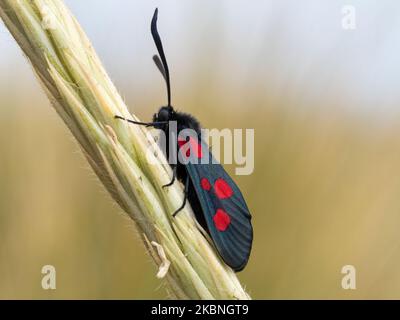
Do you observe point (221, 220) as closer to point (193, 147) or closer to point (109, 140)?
point (193, 147)

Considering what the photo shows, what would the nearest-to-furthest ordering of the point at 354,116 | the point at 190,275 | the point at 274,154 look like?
the point at 190,275, the point at 274,154, the point at 354,116

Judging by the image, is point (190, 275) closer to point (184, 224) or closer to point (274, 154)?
point (184, 224)

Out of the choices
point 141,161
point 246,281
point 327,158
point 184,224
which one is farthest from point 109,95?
point 327,158

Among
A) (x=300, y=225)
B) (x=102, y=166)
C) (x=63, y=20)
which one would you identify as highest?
(x=63, y=20)

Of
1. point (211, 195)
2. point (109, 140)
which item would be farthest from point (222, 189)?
point (109, 140)

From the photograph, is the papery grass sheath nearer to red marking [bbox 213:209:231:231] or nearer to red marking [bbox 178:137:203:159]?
red marking [bbox 213:209:231:231]

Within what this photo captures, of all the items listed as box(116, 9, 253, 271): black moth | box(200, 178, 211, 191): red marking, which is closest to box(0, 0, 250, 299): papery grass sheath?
box(116, 9, 253, 271): black moth
